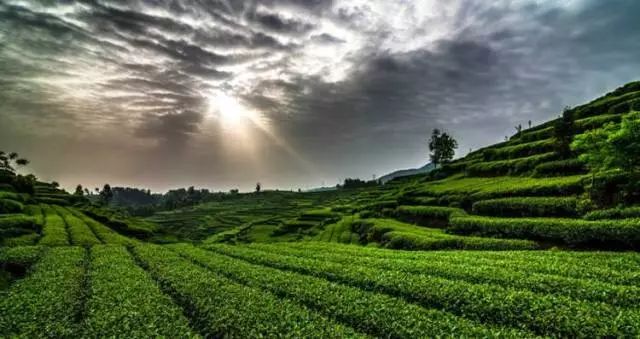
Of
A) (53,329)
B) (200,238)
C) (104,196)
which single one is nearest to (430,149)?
(200,238)

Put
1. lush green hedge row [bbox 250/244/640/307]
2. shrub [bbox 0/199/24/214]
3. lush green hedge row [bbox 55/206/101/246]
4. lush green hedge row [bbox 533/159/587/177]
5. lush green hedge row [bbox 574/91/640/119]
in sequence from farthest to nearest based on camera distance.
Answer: lush green hedge row [bbox 574/91/640/119], shrub [bbox 0/199/24/214], lush green hedge row [bbox 533/159/587/177], lush green hedge row [bbox 55/206/101/246], lush green hedge row [bbox 250/244/640/307]

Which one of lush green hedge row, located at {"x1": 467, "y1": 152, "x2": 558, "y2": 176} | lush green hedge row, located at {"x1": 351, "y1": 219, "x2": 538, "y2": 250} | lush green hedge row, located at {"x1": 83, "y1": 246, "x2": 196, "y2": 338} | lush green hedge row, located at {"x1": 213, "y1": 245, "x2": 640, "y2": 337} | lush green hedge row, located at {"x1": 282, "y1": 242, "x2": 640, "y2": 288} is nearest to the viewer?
lush green hedge row, located at {"x1": 213, "y1": 245, "x2": 640, "y2": 337}

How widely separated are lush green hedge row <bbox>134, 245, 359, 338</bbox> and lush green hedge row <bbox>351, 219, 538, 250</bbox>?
30.6 metres

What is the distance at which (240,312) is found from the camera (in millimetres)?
19141

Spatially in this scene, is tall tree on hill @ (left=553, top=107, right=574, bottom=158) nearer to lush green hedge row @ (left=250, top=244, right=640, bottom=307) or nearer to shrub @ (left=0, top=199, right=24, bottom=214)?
lush green hedge row @ (left=250, top=244, right=640, bottom=307)

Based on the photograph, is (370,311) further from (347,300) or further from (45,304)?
(45,304)

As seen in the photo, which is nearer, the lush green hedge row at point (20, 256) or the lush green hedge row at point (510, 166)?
the lush green hedge row at point (20, 256)

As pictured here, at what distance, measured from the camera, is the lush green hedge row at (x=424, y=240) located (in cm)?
4141

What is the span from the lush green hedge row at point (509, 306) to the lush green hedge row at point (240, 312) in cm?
684

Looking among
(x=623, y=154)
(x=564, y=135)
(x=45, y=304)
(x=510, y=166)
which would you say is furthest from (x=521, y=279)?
(x=510, y=166)

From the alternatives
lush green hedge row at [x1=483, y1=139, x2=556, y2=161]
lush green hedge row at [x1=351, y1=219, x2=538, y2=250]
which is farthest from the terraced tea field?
lush green hedge row at [x1=483, y1=139, x2=556, y2=161]

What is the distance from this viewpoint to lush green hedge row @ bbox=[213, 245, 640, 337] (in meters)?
15.5

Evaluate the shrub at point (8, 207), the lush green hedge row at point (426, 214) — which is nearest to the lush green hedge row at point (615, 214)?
the lush green hedge row at point (426, 214)

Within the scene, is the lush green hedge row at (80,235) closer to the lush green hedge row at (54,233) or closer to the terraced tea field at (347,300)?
the lush green hedge row at (54,233)
